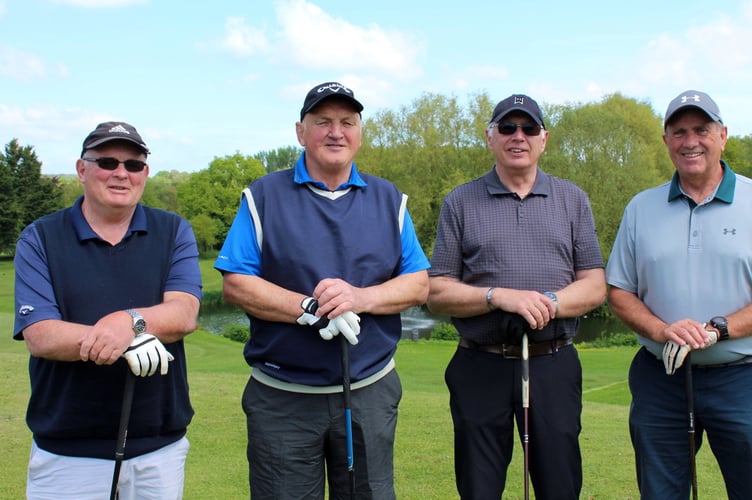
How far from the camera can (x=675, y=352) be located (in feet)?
12.2

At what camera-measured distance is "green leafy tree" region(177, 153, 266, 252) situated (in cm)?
7375

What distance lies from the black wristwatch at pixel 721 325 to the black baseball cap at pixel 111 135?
10.2ft

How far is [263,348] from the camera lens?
3664mm

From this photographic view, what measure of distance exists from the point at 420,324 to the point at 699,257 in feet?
109

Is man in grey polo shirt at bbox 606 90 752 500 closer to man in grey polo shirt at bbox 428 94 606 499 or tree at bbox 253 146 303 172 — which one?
man in grey polo shirt at bbox 428 94 606 499

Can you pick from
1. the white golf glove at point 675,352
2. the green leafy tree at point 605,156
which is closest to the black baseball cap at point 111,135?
the white golf glove at point 675,352

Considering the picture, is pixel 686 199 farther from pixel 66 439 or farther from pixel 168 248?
pixel 66 439

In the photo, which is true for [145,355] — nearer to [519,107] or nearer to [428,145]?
[519,107]

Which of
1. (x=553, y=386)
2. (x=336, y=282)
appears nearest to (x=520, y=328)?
(x=553, y=386)

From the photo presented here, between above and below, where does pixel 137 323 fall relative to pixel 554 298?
below

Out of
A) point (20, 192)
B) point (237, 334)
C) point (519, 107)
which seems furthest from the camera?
point (20, 192)

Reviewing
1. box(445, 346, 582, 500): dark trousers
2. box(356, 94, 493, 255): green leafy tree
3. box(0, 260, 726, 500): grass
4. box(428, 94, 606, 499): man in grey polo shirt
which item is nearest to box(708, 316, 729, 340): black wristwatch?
box(428, 94, 606, 499): man in grey polo shirt

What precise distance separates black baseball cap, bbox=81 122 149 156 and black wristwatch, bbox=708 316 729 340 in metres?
3.11

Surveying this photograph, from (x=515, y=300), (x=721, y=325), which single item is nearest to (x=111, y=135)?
(x=515, y=300)
